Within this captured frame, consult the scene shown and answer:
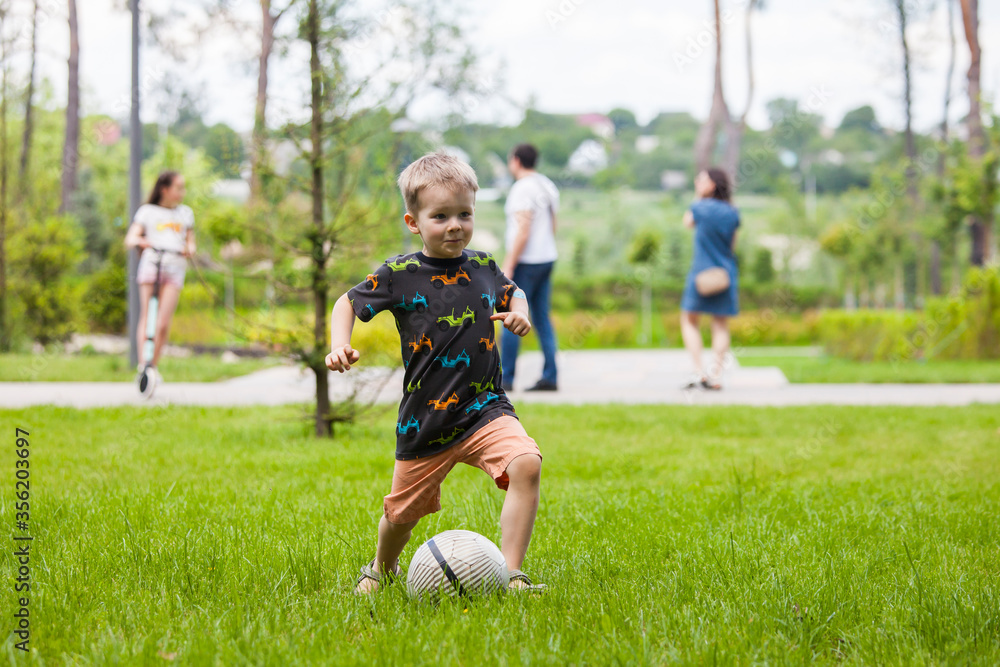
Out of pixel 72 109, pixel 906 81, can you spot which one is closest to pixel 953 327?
pixel 906 81

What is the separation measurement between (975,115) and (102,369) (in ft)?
57.9

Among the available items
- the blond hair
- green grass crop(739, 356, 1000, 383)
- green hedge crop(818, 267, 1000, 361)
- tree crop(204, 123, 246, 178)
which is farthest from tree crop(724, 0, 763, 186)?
the blond hair

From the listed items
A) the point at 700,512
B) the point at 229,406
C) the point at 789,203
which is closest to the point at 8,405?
the point at 229,406

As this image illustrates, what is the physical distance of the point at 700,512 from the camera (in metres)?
3.71

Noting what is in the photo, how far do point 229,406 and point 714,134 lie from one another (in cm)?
1732

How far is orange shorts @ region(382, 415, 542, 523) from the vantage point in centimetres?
264

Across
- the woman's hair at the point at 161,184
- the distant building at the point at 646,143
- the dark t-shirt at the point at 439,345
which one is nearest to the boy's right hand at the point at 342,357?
the dark t-shirt at the point at 439,345

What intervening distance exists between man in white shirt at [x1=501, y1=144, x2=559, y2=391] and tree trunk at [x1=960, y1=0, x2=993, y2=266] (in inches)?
462

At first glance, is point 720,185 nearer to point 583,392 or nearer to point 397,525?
point 583,392

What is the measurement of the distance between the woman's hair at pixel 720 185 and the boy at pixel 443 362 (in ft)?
19.9

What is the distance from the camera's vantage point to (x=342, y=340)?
2660 millimetres

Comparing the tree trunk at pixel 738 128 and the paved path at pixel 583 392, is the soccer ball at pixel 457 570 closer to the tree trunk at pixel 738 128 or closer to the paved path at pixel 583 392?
the paved path at pixel 583 392

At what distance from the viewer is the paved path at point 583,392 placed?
24.3ft

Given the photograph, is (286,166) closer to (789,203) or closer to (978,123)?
(978,123)
